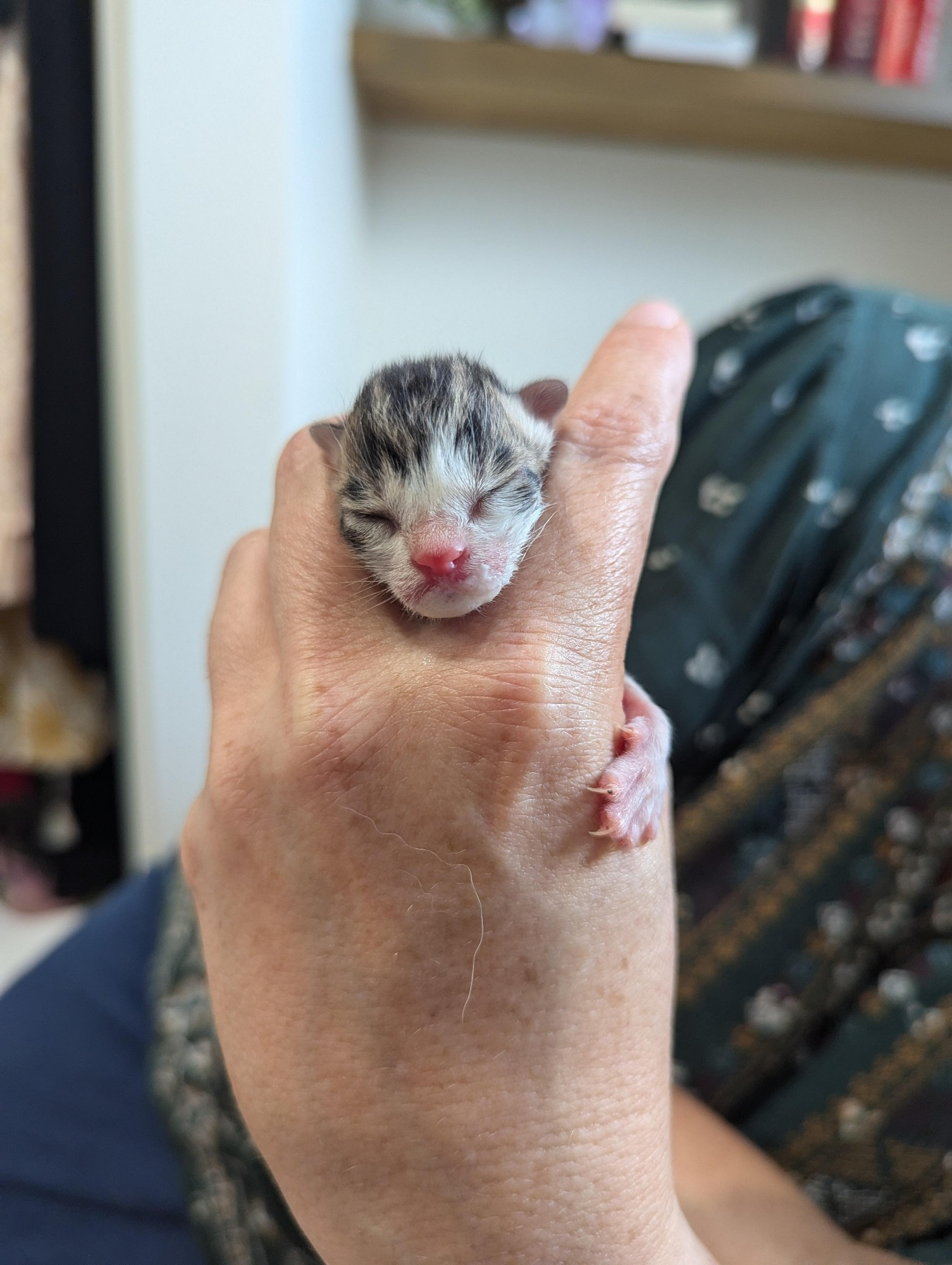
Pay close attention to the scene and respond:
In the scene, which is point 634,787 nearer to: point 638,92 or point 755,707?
point 755,707

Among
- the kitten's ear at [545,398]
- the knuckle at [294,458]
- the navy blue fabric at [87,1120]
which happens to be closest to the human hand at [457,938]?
the knuckle at [294,458]

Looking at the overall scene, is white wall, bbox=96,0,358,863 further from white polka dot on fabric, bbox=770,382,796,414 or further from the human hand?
the human hand

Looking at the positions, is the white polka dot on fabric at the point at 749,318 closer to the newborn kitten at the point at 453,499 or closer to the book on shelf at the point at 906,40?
the newborn kitten at the point at 453,499

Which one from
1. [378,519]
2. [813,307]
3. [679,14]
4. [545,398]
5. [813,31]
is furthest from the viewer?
[813,31]

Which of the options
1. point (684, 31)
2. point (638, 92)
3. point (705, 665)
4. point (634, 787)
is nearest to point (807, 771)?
point (705, 665)

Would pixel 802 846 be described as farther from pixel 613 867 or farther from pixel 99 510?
pixel 99 510

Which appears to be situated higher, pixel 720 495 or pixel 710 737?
pixel 720 495
